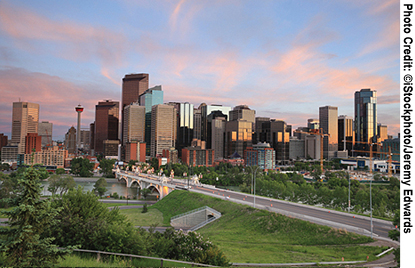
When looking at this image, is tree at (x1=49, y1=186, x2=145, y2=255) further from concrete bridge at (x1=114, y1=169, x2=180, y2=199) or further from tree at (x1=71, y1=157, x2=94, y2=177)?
tree at (x1=71, y1=157, x2=94, y2=177)

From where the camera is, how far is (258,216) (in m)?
40.7

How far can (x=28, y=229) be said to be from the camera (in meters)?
11.6

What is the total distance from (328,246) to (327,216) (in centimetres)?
1163

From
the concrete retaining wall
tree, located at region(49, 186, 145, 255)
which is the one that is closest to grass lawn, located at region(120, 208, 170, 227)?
the concrete retaining wall

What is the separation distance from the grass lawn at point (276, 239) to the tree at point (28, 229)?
1720 centimetres

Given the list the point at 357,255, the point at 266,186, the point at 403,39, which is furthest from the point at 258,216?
the point at 266,186

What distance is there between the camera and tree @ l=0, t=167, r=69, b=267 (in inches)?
455

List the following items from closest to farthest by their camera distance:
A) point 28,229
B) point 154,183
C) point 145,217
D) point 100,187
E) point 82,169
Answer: point 28,229, point 145,217, point 100,187, point 154,183, point 82,169

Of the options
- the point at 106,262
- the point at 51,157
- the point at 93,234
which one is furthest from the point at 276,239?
the point at 51,157

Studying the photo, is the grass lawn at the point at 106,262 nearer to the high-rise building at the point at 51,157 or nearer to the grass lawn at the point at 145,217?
the grass lawn at the point at 145,217

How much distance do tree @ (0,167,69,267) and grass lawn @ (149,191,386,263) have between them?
17.2m

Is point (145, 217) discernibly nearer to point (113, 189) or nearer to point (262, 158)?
point (113, 189)

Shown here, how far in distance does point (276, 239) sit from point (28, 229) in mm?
28928

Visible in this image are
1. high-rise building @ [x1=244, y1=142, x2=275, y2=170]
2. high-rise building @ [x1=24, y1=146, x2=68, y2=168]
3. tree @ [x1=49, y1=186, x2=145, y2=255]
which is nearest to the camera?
tree @ [x1=49, y1=186, x2=145, y2=255]
